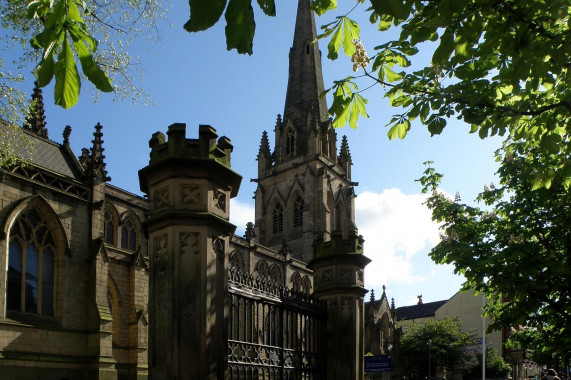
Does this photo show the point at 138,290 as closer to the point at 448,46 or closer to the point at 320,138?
the point at 448,46

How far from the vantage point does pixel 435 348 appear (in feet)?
175

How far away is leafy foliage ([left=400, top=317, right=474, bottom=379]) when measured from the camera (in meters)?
53.5

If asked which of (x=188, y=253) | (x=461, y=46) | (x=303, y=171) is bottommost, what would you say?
(x=188, y=253)

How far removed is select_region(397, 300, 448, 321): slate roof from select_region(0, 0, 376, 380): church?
4230 cm

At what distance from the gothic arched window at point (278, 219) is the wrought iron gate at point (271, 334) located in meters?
46.0

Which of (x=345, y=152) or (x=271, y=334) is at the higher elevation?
(x=345, y=152)

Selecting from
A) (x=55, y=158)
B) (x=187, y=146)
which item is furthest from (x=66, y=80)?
(x=55, y=158)

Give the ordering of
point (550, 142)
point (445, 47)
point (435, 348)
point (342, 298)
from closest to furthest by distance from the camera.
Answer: point (445, 47)
point (550, 142)
point (342, 298)
point (435, 348)

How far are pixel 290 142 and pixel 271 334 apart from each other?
49.9m

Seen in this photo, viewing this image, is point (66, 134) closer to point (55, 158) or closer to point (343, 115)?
point (55, 158)

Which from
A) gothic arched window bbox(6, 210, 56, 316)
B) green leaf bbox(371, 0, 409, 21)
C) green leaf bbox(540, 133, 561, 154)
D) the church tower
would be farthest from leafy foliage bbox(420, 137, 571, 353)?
the church tower

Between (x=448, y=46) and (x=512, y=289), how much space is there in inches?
317

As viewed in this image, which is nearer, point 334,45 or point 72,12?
point 72,12

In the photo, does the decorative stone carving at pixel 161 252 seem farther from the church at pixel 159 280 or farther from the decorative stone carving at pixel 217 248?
the decorative stone carving at pixel 217 248
